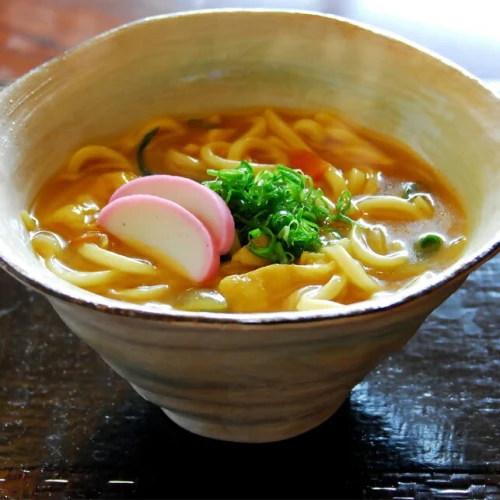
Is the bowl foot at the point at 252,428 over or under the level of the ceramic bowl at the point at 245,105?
under

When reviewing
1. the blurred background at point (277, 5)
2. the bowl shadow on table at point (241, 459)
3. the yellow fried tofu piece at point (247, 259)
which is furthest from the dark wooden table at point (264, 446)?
the blurred background at point (277, 5)

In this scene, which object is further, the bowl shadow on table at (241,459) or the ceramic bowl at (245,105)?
the bowl shadow on table at (241,459)

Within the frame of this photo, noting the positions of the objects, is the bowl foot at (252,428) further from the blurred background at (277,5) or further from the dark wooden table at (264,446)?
the blurred background at (277,5)

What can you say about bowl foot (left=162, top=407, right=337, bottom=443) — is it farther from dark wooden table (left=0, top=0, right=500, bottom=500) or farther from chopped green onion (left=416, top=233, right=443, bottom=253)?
chopped green onion (left=416, top=233, right=443, bottom=253)

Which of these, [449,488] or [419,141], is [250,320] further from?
[419,141]

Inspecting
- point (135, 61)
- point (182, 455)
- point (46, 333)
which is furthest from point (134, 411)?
point (135, 61)
